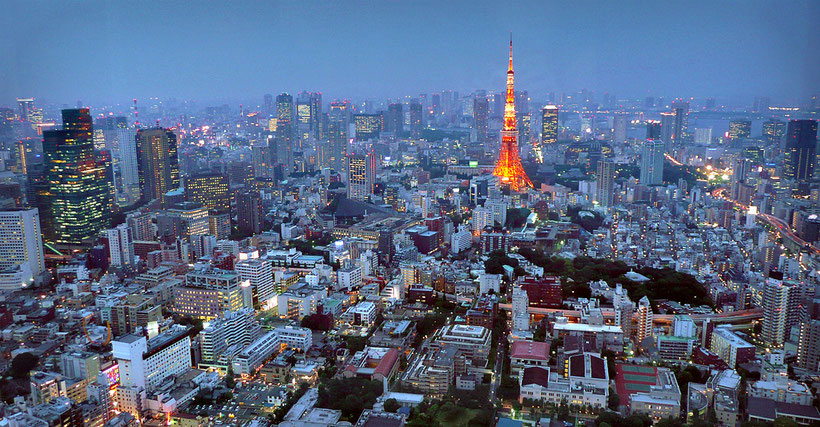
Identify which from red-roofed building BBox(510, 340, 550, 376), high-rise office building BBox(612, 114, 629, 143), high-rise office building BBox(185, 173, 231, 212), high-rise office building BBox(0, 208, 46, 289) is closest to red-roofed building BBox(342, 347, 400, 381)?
red-roofed building BBox(510, 340, 550, 376)

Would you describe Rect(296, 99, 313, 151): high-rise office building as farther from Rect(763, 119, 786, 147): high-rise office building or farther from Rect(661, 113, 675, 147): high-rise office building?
Rect(763, 119, 786, 147): high-rise office building

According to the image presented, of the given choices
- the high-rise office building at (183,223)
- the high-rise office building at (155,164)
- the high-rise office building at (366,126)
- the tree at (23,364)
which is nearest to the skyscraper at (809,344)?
the tree at (23,364)

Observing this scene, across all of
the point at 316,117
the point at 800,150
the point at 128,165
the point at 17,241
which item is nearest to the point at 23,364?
the point at 17,241

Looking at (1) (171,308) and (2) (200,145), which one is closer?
(1) (171,308)

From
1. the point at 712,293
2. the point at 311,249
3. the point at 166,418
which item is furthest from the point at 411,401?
the point at 311,249

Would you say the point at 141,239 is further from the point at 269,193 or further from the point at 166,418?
the point at 166,418

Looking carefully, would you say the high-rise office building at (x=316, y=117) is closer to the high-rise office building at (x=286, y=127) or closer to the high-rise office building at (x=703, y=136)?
the high-rise office building at (x=286, y=127)

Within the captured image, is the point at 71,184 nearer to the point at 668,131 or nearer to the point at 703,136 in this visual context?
the point at 668,131
